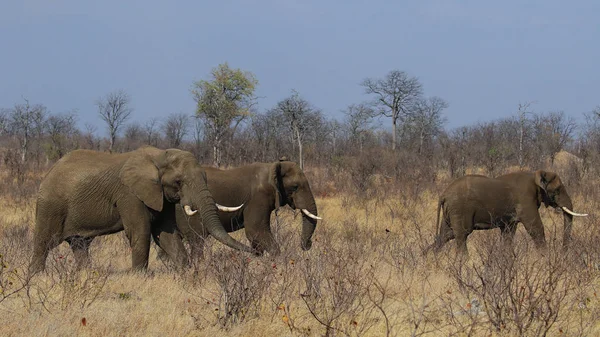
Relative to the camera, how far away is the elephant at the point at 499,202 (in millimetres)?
11016

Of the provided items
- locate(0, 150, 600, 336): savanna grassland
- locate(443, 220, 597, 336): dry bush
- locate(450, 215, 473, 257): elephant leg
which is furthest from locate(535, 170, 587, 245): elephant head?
locate(443, 220, 597, 336): dry bush

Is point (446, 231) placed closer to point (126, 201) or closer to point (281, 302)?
point (126, 201)

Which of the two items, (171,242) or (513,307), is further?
(171,242)

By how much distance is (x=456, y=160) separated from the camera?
84.4ft

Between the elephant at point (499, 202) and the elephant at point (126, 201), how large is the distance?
4.55 metres

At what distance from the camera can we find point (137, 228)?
797 centimetres

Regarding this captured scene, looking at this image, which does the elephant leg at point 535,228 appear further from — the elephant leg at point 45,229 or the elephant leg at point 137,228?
the elephant leg at point 45,229

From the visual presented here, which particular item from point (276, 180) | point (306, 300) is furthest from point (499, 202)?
point (306, 300)

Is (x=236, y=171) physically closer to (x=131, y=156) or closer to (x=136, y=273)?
(x=131, y=156)

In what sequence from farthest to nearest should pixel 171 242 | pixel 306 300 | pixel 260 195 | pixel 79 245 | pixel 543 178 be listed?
pixel 543 178 → pixel 260 195 → pixel 79 245 → pixel 171 242 → pixel 306 300

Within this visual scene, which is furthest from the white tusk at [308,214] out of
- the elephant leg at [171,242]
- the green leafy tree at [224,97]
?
the green leafy tree at [224,97]

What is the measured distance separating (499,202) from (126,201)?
19.8 ft

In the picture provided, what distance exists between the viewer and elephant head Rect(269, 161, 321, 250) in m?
10.2

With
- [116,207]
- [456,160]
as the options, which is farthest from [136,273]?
[456,160]
